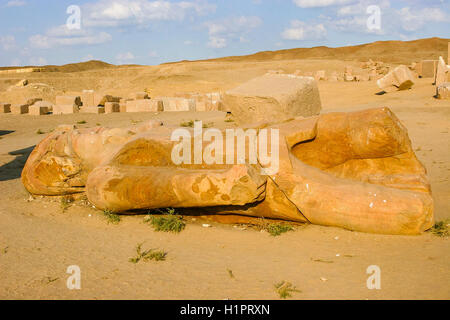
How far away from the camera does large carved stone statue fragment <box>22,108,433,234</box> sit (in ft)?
11.6

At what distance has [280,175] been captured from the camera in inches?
149

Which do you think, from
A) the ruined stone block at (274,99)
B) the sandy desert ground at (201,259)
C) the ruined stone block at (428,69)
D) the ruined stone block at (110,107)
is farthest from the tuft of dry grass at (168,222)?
the ruined stone block at (428,69)

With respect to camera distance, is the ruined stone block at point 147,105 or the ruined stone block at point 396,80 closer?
the ruined stone block at point 396,80

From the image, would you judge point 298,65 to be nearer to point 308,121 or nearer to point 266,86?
point 266,86

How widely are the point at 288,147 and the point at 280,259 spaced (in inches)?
45.8

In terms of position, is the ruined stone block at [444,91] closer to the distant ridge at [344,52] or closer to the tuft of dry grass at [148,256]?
the tuft of dry grass at [148,256]

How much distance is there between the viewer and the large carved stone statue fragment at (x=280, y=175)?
140 inches

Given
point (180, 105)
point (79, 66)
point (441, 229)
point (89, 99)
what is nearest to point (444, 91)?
point (180, 105)

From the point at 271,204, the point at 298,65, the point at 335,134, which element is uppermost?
the point at 298,65

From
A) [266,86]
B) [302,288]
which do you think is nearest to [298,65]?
[266,86]

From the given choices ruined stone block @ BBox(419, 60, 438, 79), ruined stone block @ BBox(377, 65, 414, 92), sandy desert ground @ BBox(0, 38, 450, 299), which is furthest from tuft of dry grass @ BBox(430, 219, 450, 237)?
ruined stone block @ BBox(419, 60, 438, 79)

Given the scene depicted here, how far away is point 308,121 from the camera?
4.47m

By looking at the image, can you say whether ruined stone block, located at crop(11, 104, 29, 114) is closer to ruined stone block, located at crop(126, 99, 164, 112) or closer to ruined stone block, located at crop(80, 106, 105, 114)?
ruined stone block, located at crop(80, 106, 105, 114)

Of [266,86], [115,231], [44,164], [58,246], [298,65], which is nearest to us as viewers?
[58,246]
